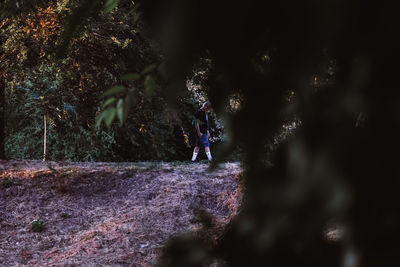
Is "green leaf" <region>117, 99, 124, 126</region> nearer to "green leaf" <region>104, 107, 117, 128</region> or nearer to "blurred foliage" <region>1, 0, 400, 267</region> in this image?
"green leaf" <region>104, 107, 117, 128</region>

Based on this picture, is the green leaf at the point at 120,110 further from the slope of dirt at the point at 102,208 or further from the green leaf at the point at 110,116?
the slope of dirt at the point at 102,208

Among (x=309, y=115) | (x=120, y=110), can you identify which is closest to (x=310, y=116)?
(x=309, y=115)

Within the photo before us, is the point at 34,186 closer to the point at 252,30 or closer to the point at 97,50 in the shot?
the point at 97,50

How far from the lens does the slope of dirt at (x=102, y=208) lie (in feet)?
17.4

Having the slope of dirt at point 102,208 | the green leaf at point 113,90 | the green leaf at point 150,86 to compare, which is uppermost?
the green leaf at point 150,86

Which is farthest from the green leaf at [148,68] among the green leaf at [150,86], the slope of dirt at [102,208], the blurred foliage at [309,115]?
the slope of dirt at [102,208]

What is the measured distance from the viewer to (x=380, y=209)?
65cm

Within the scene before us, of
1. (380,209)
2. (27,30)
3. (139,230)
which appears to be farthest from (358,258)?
(27,30)

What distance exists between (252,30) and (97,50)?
746cm

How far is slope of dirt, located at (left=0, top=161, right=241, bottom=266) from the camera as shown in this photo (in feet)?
17.4

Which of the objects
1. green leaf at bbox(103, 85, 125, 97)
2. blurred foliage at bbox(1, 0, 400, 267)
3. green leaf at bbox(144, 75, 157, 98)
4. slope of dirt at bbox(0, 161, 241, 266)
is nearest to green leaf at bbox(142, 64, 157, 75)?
green leaf at bbox(144, 75, 157, 98)

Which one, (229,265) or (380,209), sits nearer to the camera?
(380,209)

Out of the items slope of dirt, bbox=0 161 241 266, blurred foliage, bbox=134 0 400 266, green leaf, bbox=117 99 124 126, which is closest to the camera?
blurred foliage, bbox=134 0 400 266

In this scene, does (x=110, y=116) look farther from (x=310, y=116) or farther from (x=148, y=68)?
(x=310, y=116)
